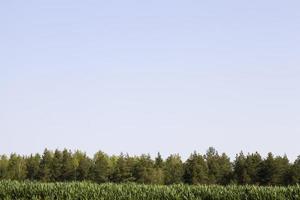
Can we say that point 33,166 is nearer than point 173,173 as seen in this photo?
No

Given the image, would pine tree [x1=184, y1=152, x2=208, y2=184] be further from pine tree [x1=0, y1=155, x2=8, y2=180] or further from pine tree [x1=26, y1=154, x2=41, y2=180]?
pine tree [x1=0, y1=155, x2=8, y2=180]

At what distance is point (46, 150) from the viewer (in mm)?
85375

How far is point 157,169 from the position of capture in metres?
77.8

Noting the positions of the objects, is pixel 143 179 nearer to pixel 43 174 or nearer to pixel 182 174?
pixel 182 174

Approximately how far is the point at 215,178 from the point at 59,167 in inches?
960

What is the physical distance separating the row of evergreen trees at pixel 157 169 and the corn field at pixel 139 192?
35939 millimetres

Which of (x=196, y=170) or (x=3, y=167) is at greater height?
(x=3, y=167)

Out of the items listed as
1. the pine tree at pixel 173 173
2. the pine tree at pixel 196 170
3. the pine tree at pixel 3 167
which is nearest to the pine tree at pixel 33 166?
the pine tree at pixel 3 167

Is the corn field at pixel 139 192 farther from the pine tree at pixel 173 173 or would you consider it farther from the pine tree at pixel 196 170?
the pine tree at pixel 173 173

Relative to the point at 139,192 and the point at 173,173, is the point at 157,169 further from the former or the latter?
the point at 139,192

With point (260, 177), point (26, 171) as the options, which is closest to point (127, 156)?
point (26, 171)

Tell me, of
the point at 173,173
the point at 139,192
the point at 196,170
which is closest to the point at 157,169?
the point at 173,173

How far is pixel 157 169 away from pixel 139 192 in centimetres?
5645

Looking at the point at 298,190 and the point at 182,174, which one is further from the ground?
the point at 182,174
